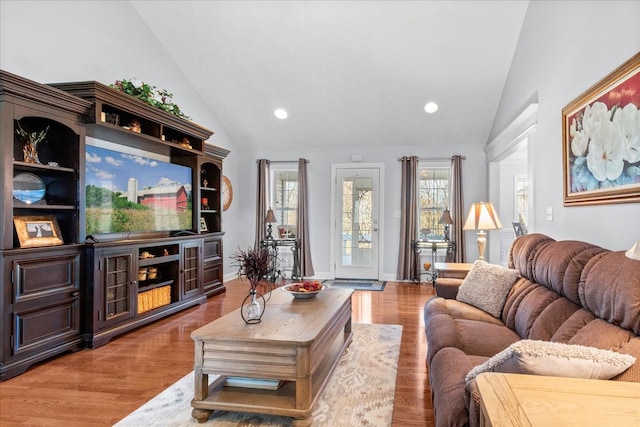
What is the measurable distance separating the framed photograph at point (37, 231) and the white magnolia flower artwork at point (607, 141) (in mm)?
4197

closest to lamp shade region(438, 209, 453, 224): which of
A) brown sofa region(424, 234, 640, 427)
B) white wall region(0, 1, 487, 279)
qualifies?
white wall region(0, 1, 487, 279)

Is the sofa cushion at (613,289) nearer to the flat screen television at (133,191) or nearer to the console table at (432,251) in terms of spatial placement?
the flat screen television at (133,191)

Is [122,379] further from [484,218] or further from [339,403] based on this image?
[484,218]

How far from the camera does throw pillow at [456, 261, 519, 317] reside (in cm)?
301

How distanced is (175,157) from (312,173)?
2704mm

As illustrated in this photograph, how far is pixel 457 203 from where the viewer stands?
21.9 ft

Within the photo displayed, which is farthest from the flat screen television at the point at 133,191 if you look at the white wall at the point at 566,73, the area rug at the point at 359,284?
the white wall at the point at 566,73

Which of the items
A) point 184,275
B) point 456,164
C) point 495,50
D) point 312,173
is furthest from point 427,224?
point 184,275

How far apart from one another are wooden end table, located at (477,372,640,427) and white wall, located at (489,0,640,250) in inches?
64.1

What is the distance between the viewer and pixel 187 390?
2.64 meters

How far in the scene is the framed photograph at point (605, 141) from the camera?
2.33m

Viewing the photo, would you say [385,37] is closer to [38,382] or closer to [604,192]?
[604,192]

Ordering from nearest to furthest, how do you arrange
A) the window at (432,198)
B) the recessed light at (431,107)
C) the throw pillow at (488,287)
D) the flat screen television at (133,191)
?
the throw pillow at (488,287) → the flat screen television at (133,191) → the recessed light at (431,107) → the window at (432,198)

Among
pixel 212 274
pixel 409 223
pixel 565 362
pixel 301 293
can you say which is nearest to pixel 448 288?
pixel 301 293
